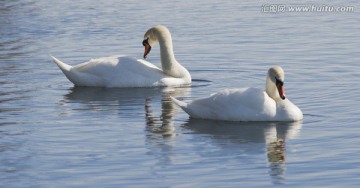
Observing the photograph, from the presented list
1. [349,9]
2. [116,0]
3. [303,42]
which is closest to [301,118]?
[303,42]

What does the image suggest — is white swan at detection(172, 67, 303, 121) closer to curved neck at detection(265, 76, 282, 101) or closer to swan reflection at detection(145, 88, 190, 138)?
curved neck at detection(265, 76, 282, 101)

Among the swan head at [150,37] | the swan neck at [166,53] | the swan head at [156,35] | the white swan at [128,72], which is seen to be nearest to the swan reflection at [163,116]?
the white swan at [128,72]

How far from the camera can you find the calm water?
11.9m

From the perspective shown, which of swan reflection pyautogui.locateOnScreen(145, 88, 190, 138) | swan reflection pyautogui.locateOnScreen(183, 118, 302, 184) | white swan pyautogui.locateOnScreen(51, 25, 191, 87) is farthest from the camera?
white swan pyautogui.locateOnScreen(51, 25, 191, 87)

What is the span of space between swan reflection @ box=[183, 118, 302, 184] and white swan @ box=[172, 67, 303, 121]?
105mm

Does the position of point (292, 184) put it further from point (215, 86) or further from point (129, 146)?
point (215, 86)

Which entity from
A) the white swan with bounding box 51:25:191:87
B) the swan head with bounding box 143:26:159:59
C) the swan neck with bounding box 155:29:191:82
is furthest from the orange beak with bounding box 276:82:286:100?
the swan head with bounding box 143:26:159:59

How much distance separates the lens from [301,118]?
49.0 ft

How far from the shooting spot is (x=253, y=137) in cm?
1382

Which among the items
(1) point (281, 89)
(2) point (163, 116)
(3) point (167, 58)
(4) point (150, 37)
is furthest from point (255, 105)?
(4) point (150, 37)

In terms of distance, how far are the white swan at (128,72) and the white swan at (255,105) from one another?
3728 mm

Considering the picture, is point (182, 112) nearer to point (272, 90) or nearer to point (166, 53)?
point (272, 90)

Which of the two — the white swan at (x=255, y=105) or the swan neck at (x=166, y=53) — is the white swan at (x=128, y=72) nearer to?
the swan neck at (x=166, y=53)

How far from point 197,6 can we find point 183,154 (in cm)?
1972
